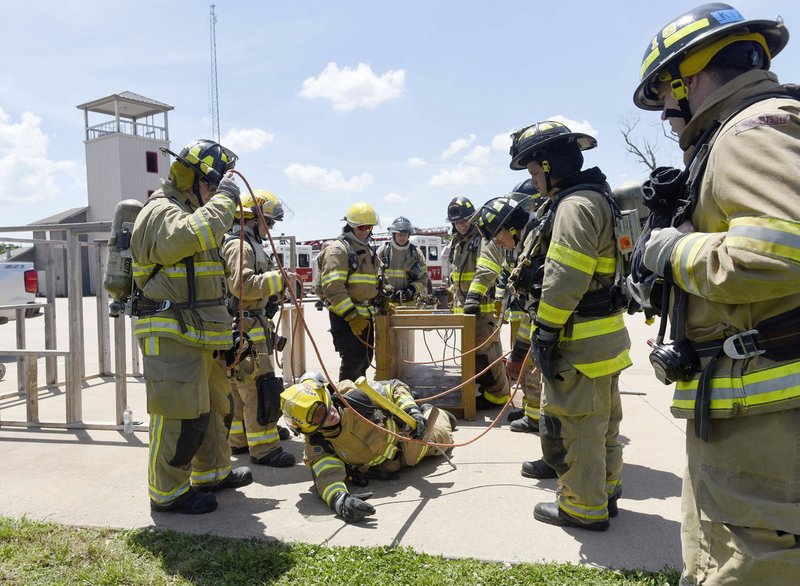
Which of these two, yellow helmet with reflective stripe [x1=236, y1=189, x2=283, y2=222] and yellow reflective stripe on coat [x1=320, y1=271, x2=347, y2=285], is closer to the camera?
yellow helmet with reflective stripe [x1=236, y1=189, x2=283, y2=222]

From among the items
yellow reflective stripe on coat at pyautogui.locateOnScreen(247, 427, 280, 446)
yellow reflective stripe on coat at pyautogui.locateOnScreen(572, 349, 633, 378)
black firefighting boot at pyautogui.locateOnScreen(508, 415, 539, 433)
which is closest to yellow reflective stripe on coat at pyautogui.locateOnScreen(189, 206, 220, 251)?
yellow reflective stripe on coat at pyautogui.locateOnScreen(247, 427, 280, 446)

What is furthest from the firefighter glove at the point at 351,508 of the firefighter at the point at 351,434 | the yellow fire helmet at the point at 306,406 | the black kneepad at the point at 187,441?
the black kneepad at the point at 187,441

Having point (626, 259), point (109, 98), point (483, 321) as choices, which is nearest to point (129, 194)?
point (109, 98)

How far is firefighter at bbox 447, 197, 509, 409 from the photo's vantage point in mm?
6289

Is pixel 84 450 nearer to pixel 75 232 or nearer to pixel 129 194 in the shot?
pixel 75 232

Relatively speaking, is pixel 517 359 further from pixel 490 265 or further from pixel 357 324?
pixel 357 324

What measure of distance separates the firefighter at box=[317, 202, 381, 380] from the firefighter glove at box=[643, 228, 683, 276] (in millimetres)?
4329

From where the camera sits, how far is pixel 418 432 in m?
4.43

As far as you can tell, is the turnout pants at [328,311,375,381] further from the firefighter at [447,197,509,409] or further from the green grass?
the green grass

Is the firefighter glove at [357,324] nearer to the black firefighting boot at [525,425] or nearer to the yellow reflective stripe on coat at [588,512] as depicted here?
the black firefighting boot at [525,425]

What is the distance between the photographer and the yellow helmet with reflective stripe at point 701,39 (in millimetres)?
1939

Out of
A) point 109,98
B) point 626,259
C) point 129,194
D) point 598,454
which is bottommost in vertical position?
point 598,454

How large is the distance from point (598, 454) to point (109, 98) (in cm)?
3584

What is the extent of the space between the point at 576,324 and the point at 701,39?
5.60 feet
